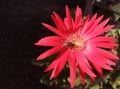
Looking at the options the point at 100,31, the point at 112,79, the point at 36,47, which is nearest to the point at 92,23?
the point at 100,31

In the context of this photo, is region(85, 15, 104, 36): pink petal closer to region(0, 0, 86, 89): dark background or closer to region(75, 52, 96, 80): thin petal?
region(75, 52, 96, 80): thin petal

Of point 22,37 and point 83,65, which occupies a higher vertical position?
point 22,37

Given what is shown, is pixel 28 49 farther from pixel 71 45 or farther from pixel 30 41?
pixel 71 45

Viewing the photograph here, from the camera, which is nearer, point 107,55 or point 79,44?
point 107,55

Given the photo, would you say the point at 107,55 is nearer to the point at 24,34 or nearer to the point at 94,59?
the point at 94,59

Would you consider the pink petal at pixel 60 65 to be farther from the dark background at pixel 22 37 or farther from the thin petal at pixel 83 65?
the dark background at pixel 22 37

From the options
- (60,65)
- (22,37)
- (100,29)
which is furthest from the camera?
(22,37)

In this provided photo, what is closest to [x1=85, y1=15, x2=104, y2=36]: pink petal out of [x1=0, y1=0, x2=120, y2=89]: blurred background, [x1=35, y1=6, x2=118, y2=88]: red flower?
[x1=35, y1=6, x2=118, y2=88]: red flower

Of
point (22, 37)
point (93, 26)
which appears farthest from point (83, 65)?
point (22, 37)
